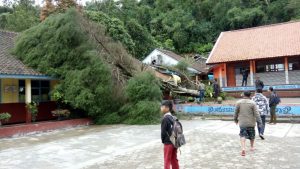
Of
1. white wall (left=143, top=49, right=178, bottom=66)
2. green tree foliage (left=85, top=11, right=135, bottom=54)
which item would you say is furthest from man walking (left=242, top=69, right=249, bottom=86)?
green tree foliage (left=85, top=11, right=135, bottom=54)

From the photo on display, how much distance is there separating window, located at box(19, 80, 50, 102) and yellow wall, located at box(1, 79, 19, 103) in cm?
27

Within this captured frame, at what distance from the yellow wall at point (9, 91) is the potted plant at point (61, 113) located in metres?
2.33

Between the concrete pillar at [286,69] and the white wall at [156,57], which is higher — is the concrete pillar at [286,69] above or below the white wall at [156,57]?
below

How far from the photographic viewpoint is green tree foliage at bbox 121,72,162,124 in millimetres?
15898

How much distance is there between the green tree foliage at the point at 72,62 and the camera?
51.5ft

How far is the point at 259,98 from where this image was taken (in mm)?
10336

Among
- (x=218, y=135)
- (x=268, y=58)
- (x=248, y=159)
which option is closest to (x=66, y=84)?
(x=218, y=135)

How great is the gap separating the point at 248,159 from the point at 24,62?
1307 centimetres

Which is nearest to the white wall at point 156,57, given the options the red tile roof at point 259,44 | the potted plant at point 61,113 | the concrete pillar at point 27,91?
the red tile roof at point 259,44

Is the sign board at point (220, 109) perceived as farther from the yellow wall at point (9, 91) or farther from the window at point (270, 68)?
the window at point (270, 68)

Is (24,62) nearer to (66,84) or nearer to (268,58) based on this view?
(66,84)

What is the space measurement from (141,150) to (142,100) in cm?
680

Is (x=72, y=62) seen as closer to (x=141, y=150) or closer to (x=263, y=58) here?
(x=141, y=150)

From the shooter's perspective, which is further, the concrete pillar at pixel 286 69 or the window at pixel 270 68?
the window at pixel 270 68
